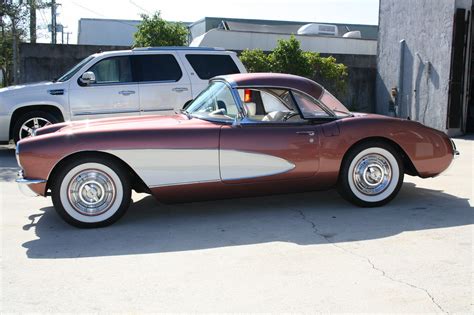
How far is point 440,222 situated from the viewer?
5.21 meters

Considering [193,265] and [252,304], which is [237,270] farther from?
[252,304]

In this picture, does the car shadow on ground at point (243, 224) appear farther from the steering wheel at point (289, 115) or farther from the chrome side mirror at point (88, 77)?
the chrome side mirror at point (88, 77)

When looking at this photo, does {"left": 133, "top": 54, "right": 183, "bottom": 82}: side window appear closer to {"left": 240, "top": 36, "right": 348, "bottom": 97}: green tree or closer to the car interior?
the car interior

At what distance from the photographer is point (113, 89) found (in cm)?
916

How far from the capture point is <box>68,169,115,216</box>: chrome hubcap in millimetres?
4988

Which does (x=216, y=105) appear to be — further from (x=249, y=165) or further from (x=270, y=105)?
(x=249, y=165)

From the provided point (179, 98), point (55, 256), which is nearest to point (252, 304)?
point (55, 256)

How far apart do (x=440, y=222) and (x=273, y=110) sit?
2118 mm

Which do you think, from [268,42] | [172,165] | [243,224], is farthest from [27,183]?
[268,42]

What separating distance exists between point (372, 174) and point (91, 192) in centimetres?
301

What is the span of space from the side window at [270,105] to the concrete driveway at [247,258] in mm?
1032

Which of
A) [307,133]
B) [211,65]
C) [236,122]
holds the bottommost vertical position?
[307,133]

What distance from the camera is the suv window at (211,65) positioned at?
9.66 meters

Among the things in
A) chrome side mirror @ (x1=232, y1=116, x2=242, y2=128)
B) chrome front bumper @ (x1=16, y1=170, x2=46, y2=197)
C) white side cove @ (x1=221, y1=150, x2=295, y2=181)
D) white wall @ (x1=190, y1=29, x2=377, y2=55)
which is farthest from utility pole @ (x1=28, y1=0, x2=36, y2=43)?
white side cove @ (x1=221, y1=150, x2=295, y2=181)
